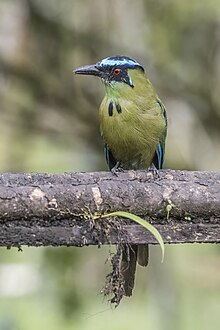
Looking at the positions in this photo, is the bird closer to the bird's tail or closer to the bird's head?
the bird's head

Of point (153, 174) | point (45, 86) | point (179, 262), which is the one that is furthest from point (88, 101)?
point (153, 174)

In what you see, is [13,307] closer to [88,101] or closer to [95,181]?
[88,101]

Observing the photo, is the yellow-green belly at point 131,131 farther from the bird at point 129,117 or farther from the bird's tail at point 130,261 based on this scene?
the bird's tail at point 130,261

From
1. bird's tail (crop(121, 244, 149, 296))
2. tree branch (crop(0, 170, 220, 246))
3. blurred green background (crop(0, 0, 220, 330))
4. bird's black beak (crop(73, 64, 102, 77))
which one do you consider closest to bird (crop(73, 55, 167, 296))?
bird's black beak (crop(73, 64, 102, 77))

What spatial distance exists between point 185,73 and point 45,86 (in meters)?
0.93

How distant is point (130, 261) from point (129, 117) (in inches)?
42.7

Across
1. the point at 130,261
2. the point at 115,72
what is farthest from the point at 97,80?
the point at 130,261

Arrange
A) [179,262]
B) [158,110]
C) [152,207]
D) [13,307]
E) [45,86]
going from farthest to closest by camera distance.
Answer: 1. [179,262]
2. [13,307]
3. [45,86]
4. [158,110]
5. [152,207]

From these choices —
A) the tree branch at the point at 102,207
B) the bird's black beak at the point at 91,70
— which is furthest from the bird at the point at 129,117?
the tree branch at the point at 102,207

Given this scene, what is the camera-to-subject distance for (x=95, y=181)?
2678mm

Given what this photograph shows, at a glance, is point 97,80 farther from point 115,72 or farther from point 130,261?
point 130,261

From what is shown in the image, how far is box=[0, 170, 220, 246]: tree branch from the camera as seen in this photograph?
254cm

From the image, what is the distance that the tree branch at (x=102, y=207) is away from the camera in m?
2.54

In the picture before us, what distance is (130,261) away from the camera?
122 inches
